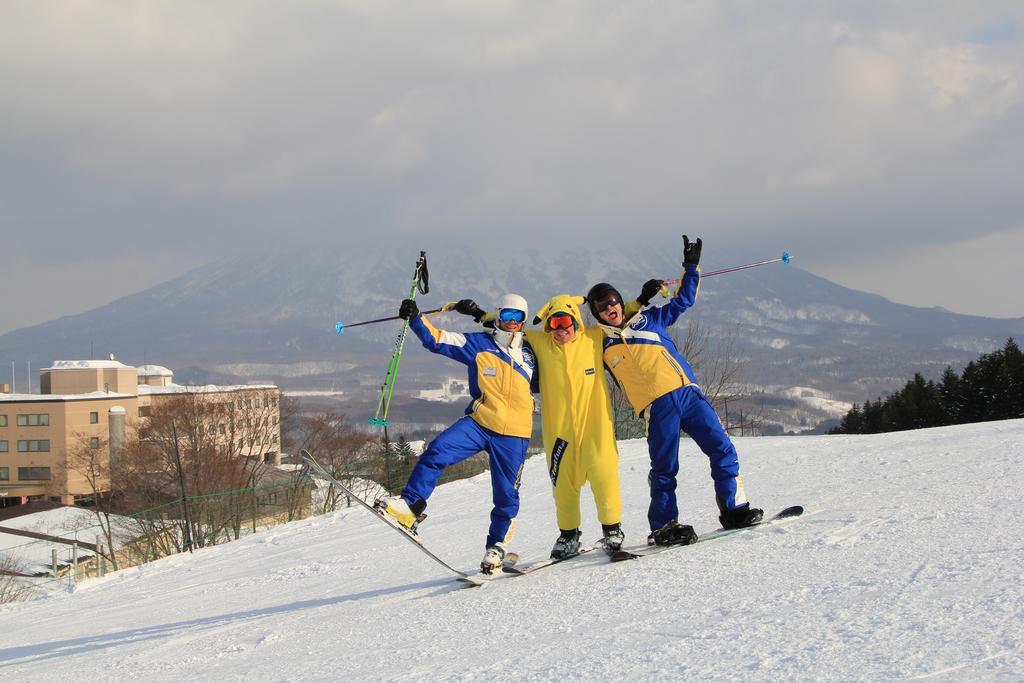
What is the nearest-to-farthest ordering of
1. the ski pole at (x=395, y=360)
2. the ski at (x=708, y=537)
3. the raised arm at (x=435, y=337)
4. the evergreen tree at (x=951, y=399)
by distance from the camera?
the ski at (x=708, y=537), the raised arm at (x=435, y=337), the ski pole at (x=395, y=360), the evergreen tree at (x=951, y=399)

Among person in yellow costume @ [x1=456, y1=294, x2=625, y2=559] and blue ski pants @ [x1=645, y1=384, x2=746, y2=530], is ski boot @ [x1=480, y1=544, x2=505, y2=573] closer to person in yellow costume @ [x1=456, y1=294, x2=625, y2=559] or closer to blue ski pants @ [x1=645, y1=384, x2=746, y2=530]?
person in yellow costume @ [x1=456, y1=294, x2=625, y2=559]

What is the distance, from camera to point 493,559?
5.24 m

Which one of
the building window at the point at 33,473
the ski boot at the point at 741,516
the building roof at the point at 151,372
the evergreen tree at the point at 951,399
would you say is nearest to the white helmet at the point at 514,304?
the ski boot at the point at 741,516

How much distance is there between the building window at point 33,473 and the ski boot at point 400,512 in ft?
228

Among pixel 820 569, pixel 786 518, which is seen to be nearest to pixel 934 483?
pixel 786 518

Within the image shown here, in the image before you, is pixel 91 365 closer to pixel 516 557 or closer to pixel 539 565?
pixel 516 557

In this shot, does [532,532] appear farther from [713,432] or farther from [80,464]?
[80,464]

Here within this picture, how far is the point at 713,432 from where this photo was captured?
5172 millimetres

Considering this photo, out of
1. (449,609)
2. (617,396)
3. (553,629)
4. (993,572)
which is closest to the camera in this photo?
(993,572)

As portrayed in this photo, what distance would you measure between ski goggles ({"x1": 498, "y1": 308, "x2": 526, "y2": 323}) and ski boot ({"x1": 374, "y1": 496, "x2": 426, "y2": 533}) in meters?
1.25

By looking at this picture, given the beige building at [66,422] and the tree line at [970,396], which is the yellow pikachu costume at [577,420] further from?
the beige building at [66,422]

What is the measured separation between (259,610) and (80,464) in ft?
167

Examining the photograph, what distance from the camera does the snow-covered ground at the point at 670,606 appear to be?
9.78 feet

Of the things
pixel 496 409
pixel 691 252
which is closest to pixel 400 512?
pixel 496 409
